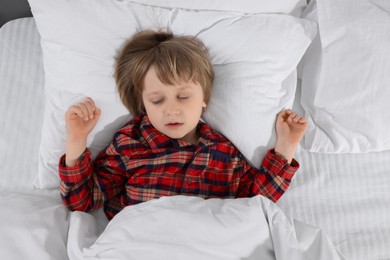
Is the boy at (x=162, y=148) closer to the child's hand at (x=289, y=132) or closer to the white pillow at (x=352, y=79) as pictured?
the child's hand at (x=289, y=132)

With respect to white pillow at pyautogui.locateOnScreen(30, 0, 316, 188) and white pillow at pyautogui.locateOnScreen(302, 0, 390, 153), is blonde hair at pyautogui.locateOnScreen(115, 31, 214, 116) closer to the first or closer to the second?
white pillow at pyautogui.locateOnScreen(30, 0, 316, 188)

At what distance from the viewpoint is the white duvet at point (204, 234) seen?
42.2 inches

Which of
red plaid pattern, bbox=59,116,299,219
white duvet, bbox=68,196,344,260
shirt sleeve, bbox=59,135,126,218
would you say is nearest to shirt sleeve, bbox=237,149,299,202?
red plaid pattern, bbox=59,116,299,219

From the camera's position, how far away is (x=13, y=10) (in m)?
1.64

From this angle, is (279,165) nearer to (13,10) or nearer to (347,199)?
(347,199)

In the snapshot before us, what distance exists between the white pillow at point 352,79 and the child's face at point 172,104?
362mm

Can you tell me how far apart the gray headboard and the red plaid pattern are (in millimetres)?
622

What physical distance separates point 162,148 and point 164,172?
0.21 ft

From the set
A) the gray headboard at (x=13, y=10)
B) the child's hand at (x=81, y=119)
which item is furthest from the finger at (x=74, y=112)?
the gray headboard at (x=13, y=10)

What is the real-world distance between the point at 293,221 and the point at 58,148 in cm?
64

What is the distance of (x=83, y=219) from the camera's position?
49.1 inches

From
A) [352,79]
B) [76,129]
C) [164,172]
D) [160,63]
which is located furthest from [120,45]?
[352,79]

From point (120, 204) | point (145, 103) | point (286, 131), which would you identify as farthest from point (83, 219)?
point (286, 131)

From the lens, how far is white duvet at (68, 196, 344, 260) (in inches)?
42.2
